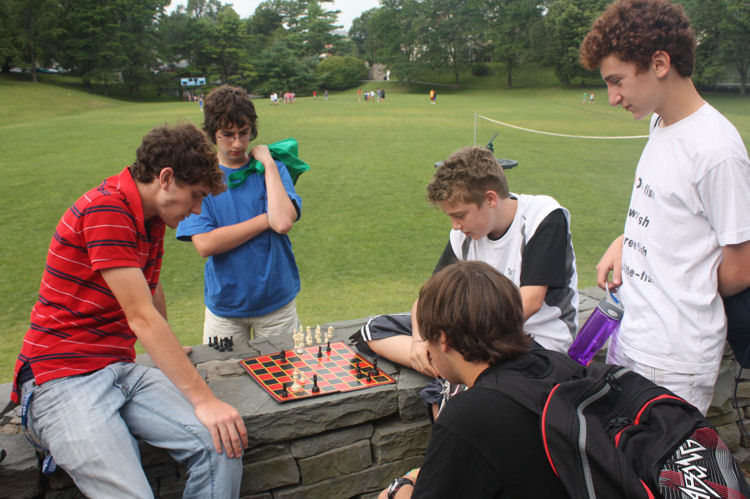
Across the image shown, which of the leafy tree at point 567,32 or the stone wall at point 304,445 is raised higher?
the leafy tree at point 567,32

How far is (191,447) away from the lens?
232 centimetres

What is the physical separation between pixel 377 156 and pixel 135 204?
15829mm

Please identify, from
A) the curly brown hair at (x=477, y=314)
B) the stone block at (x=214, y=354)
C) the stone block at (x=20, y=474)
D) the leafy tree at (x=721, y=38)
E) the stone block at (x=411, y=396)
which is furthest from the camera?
the leafy tree at (x=721, y=38)

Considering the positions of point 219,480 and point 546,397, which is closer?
point 546,397

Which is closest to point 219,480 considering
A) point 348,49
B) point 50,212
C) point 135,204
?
point 135,204

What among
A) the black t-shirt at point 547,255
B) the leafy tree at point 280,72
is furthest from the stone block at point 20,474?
the leafy tree at point 280,72

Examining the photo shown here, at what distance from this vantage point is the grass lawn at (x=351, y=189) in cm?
800

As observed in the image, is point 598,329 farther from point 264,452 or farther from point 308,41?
point 308,41

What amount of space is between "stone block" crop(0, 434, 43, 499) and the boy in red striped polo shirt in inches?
6.1

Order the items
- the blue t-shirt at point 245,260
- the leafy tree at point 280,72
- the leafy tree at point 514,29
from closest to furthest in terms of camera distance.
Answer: the blue t-shirt at point 245,260 → the leafy tree at point 280,72 → the leafy tree at point 514,29

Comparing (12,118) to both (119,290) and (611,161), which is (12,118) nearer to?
(611,161)

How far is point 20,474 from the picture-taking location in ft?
8.14

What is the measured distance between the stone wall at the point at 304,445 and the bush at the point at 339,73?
2355 inches

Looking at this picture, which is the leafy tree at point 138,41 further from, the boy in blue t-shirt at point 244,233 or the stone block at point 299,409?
the stone block at point 299,409
